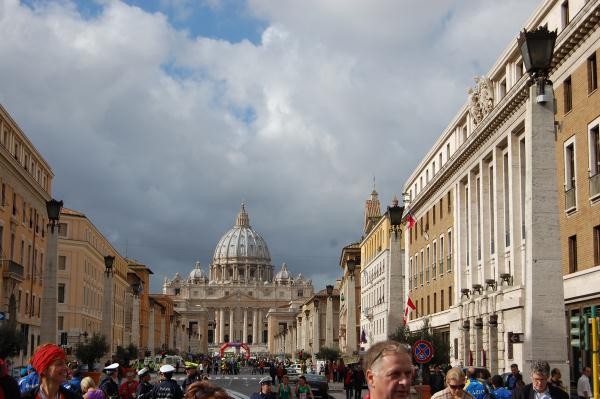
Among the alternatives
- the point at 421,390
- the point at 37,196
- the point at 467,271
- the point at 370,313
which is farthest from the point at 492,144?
the point at 370,313

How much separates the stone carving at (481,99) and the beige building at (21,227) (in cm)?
2352

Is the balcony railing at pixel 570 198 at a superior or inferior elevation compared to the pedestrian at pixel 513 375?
superior

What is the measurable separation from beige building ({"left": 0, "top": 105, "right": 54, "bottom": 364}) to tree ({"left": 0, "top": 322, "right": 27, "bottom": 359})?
2.98 m

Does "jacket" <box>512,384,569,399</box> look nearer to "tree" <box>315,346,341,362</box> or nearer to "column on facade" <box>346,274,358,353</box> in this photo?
"column on facade" <box>346,274,358,353</box>

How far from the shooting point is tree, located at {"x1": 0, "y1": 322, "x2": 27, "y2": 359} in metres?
42.0

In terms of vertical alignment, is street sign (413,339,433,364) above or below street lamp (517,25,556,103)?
below

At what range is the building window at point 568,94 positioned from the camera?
31656 mm

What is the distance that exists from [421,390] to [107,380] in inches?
310

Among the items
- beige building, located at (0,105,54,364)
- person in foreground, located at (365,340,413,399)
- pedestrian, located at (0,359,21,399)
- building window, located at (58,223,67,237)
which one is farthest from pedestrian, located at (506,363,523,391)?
building window, located at (58,223,67,237)

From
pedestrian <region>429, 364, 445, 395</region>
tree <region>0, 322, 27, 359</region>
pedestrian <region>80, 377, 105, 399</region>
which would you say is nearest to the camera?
pedestrian <region>80, 377, 105, 399</region>

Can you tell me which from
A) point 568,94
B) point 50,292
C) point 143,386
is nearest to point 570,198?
point 568,94

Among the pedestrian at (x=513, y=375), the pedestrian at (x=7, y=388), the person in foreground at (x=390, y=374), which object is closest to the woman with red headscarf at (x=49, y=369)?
the pedestrian at (x=7, y=388)

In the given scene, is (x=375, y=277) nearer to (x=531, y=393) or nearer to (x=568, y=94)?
(x=568, y=94)

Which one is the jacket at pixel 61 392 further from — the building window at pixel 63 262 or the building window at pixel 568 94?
the building window at pixel 63 262
